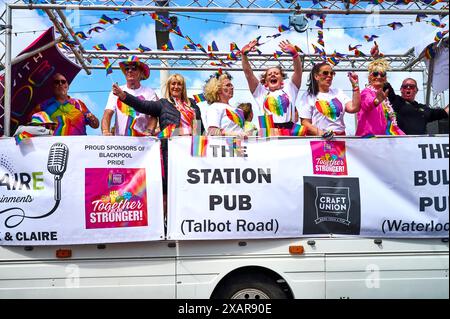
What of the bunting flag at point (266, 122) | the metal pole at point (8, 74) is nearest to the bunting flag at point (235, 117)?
the bunting flag at point (266, 122)

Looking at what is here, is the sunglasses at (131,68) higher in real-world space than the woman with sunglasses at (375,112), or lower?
higher

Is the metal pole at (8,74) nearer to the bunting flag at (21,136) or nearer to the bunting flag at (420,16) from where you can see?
the bunting flag at (21,136)

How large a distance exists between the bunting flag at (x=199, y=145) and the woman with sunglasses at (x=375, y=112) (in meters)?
2.05

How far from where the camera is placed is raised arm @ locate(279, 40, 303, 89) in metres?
5.70

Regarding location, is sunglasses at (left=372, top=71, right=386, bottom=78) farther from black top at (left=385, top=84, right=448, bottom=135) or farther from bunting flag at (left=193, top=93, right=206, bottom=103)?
bunting flag at (left=193, top=93, right=206, bottom=103)

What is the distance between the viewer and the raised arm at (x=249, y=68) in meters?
5.58

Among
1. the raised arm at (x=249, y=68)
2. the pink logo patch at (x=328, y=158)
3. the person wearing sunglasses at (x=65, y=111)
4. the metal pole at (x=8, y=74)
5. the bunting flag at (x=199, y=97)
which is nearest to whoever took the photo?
the pink logo patch at (x=328, y=158)

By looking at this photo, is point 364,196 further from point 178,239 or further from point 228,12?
point 228,12

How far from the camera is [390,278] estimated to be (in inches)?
189

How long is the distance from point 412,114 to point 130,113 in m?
3.53
